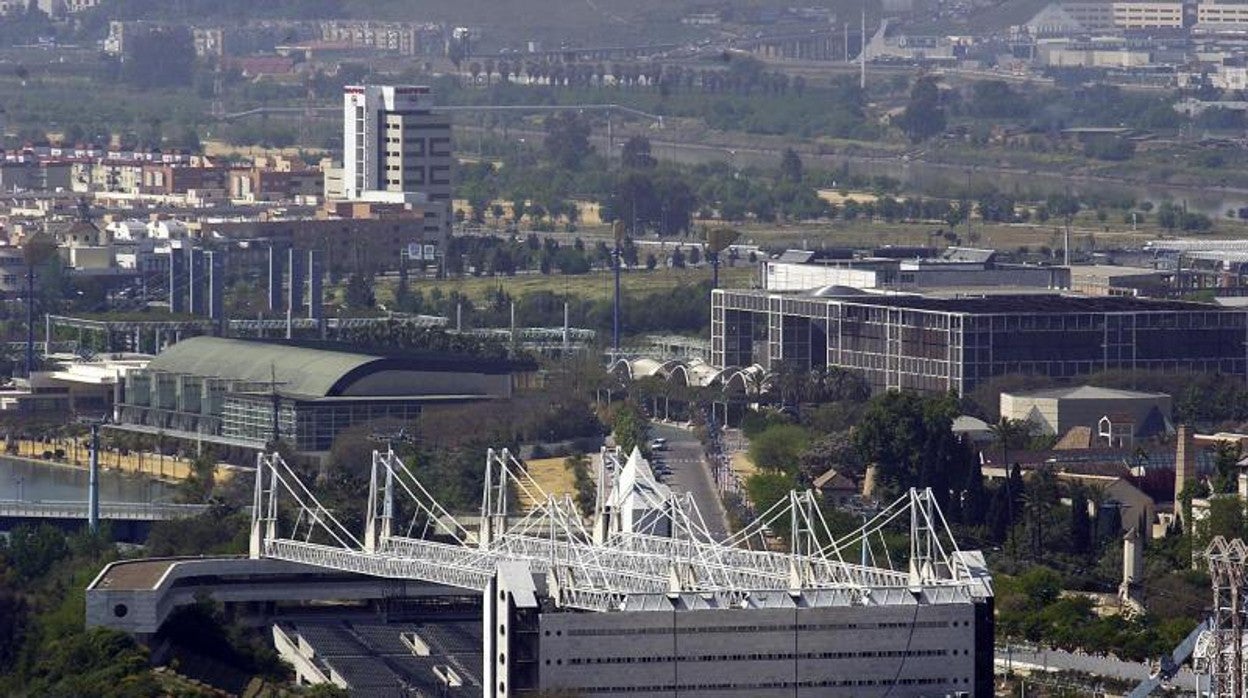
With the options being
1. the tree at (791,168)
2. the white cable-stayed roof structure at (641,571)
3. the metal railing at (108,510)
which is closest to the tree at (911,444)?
the white cable-stayed roof structure at (641,571)

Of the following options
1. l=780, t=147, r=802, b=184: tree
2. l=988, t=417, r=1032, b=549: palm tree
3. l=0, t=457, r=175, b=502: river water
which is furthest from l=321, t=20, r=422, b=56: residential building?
l=988, t=417, r=1032, b=549: palm tree

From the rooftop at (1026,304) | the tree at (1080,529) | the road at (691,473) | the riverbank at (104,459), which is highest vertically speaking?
the rooftop at (1026,304)

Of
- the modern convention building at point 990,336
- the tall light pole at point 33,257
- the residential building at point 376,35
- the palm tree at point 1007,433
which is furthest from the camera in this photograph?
the residential building at point 376,35

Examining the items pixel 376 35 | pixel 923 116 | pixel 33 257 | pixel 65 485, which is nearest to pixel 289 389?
pixel 65 485

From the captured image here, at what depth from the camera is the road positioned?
44.6 metres

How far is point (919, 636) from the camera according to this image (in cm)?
3462

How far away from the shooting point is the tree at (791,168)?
90975 mm

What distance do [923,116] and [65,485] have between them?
56.5 meters

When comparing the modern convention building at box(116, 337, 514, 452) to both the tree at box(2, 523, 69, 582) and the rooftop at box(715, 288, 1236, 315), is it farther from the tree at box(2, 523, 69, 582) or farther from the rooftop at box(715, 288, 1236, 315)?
the tree at box(2, 523, 69, 582)

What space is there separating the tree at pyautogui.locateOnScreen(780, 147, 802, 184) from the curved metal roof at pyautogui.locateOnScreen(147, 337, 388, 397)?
34544mm

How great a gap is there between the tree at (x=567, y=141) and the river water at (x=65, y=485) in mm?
41418

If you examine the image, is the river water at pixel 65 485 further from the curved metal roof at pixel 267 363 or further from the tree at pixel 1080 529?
the tree at pixel 1080 529

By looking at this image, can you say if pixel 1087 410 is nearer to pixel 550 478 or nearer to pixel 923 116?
pixel 550 478

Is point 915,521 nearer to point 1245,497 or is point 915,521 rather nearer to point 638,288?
point 1245,497
